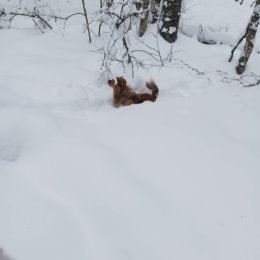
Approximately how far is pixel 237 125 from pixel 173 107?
0.73 m

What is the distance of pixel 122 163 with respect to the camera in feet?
11.0

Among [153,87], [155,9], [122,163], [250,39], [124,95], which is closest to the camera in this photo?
[122,163]

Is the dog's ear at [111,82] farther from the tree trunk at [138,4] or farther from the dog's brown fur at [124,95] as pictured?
the tree trunk at [138,4]

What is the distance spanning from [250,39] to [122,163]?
Answer: 8.60 feet

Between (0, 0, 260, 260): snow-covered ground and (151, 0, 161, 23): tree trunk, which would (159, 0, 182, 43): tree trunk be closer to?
(151, 0, 161, 23): tree trunk

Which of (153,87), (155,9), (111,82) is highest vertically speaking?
(155,9)

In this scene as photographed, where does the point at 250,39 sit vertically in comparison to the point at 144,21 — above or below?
above

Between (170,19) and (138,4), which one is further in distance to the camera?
(138,4)

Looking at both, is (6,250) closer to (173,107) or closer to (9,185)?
(9,185)

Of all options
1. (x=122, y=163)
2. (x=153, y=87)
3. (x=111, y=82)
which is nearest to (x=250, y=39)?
(x=153, y=87)

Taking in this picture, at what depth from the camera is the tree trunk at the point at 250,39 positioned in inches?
182

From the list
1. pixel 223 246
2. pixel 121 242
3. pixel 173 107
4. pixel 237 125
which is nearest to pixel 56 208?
pixel 121 242

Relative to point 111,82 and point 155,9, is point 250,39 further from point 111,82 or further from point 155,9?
point 111,82

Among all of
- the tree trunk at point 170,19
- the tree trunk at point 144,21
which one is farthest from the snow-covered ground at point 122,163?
the tree trunk at point 144,21
